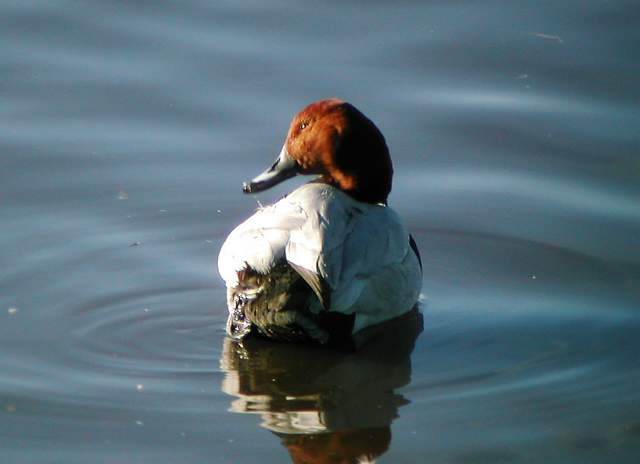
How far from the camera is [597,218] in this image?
277 inches

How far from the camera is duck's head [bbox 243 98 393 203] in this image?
20.2 ft

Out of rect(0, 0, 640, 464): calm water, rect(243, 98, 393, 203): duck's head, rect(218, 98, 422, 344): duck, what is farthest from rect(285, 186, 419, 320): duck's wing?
rect(0, 0, 640, 464): calm water

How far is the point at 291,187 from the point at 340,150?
1.23 m

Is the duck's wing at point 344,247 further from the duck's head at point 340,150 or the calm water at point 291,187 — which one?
the calm water at point 291,187

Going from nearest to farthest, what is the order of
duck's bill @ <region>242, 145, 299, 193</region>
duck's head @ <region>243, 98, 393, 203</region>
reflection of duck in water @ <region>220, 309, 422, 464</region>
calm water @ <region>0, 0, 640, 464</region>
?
reflection of duck in water @ <region>220, 309, 422, 464</region>, calm water @ <region>0, 0, 640, 464</region>, duck's head @ <region>243, 98, 393, 203</region>, duck's bill @ <region>242, 145, 299, 193</region>

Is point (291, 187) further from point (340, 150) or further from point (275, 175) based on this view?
point (340, 150)

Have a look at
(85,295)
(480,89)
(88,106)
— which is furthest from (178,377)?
(480,89)

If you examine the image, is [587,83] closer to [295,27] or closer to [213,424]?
[295,27]

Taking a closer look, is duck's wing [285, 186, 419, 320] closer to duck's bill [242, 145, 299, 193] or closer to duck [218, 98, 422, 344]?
duck [218, 98, 422, 344]

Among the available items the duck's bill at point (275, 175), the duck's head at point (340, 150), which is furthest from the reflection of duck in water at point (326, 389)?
the duck's bill at point (275, 175)

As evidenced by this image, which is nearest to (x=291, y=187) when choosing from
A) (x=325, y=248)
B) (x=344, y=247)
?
(x=344, y=247)

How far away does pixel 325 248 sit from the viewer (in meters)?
5.55

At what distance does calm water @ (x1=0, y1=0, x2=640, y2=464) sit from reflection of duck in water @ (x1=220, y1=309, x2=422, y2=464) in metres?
0.01

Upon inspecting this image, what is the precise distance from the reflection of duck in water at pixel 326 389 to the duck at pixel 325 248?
0.08m
